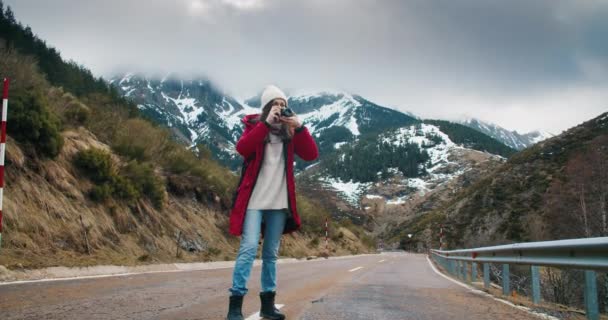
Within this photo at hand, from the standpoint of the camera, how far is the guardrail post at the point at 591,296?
4113 millimetres

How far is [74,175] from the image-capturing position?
1289 centimetres

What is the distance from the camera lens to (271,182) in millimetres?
4082

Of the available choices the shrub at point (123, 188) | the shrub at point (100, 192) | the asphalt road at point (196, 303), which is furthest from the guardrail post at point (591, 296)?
the shrub at point (123, 188)

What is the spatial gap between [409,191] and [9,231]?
16516cm

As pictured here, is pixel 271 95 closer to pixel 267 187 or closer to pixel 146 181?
pixel 267 187

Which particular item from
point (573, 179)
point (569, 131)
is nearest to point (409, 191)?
point (569, 131)

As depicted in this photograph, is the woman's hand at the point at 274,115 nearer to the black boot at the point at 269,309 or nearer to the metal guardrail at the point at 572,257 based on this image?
→ the black boot at the point at 269,309

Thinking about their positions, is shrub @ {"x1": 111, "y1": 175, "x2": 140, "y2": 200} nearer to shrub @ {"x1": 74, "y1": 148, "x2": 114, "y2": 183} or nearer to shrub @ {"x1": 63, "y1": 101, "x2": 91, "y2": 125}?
shrub @ {"x1": 74, "y1": 148, "x2": 114, "y2": 183}

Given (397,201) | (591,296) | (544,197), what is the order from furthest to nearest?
(397,201) < (544,197) < (591,296)

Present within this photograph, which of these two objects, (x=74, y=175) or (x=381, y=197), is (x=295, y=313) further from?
(x=381, y=197)

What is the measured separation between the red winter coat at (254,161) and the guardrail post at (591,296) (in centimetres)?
263

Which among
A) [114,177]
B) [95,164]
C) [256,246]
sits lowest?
[256,246]

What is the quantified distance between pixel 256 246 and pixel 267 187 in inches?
19.5

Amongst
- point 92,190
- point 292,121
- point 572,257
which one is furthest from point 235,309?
point 92,190
